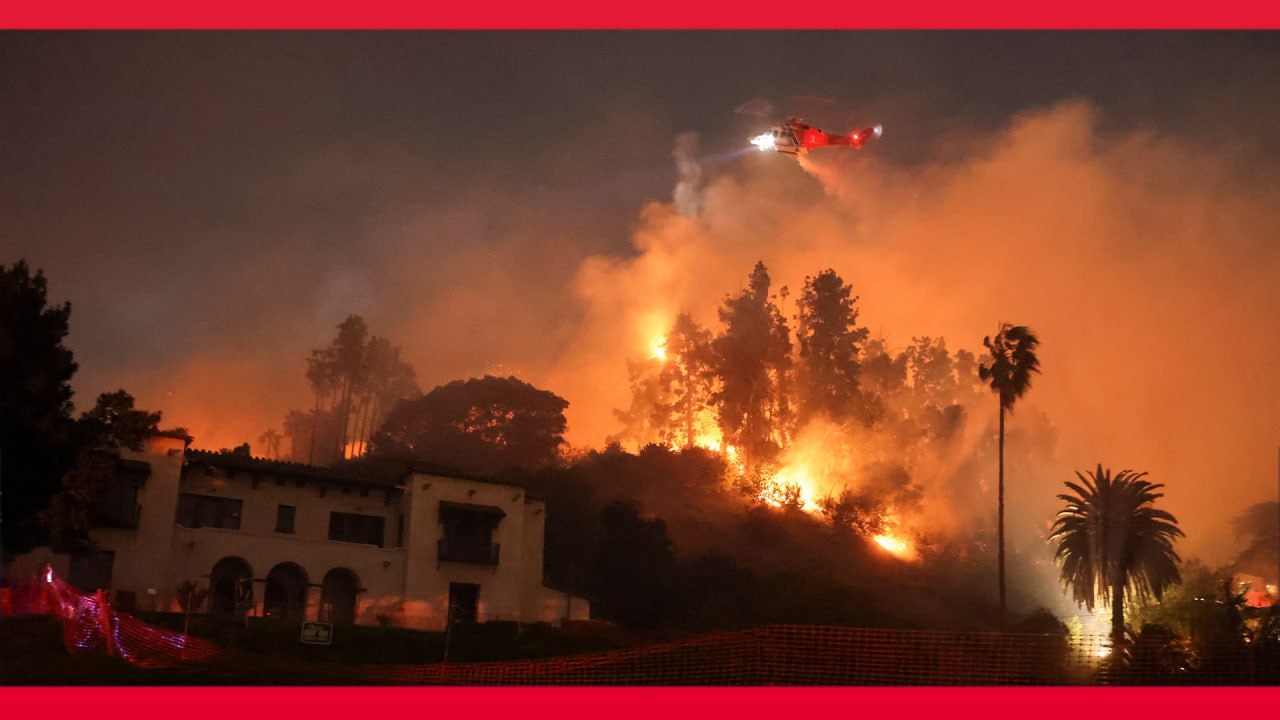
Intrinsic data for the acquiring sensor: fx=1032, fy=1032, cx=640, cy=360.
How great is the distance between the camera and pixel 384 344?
119625 mm

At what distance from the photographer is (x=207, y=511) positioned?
44.9m

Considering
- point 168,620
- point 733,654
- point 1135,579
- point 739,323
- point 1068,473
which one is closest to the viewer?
point 733,654

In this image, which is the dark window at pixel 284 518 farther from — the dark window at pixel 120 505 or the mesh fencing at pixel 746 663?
the mesh fencing at pixel 746 663

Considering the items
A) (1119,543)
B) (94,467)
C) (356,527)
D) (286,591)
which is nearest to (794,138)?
(1119,543)

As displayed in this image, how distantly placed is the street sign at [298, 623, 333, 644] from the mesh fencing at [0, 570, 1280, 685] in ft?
2.30

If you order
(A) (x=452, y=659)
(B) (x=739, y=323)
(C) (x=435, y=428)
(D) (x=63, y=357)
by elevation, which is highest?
(B) (x=739, y=323)

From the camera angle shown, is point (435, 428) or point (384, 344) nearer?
point (435, 428)

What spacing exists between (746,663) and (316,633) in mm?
Answer: 12103

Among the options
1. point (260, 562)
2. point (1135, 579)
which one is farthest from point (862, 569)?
point (260, 562)

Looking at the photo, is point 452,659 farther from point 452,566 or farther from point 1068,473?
point 1068,473

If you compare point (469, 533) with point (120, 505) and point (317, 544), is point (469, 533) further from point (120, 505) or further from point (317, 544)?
point (120, 505)

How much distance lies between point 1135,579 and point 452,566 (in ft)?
113

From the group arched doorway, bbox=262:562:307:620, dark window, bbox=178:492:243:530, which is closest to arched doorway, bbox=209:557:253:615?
arched doorway, bbox=262:562:307:620

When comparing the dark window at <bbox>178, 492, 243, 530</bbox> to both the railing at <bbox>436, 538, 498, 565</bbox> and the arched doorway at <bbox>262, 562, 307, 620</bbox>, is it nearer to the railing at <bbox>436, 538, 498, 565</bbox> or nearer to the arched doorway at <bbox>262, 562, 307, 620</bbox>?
the arched doorway at <bbox>262, 562, 307, 620</bbox>
